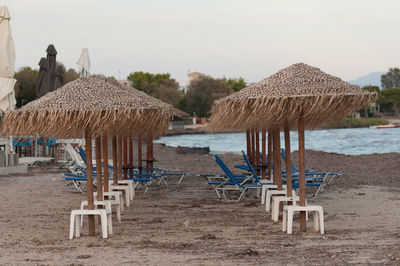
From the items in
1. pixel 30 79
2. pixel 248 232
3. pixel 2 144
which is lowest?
pixel 248 232

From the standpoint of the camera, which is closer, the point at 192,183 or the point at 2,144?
the point at 192,183

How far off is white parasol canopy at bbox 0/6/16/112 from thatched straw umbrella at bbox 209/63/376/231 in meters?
7.45

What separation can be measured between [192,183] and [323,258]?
749 centimetres

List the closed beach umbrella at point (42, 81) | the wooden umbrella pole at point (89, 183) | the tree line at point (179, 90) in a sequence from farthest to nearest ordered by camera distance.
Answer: the tree line at point (179, 90) < the closed beach umbrella at point (42, 81) < the wooden umbrella pole at point (89, 183)

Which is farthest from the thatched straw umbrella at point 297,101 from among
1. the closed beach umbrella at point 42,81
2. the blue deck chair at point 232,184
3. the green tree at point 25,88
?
the green tree at point 25,88

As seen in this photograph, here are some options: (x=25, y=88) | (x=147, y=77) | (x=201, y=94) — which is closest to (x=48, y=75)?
(x=25, y=88)

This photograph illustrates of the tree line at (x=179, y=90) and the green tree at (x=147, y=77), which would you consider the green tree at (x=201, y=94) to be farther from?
the green tree at (x=147, y=77)

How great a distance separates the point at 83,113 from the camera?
19.1ft

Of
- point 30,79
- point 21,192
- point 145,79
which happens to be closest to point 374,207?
point 21,192

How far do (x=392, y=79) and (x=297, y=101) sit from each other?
119554 millimetres

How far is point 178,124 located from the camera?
79250mm

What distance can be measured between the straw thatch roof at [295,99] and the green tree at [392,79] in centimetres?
11754

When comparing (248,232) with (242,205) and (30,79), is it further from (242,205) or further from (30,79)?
(30,79)

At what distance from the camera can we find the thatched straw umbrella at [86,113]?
5848 mm
